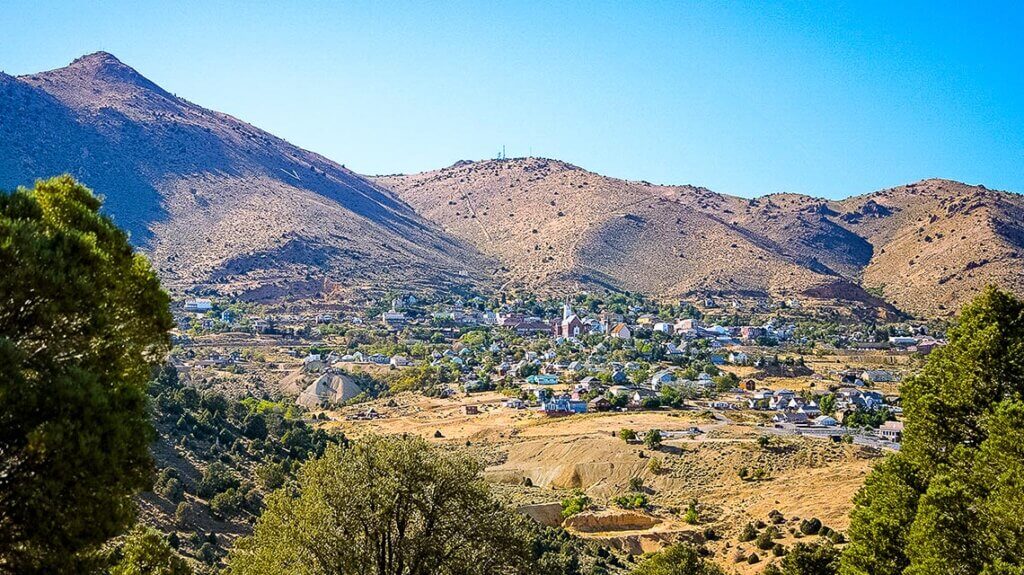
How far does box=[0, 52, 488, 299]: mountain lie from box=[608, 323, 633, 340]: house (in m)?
29.2

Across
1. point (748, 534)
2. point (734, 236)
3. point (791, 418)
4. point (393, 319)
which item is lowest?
point (393, 319)

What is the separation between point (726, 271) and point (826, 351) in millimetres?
39809

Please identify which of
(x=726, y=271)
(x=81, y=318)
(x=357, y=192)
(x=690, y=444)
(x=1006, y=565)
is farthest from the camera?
(x=357, y=192)

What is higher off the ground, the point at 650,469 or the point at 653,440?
the point at 653,440

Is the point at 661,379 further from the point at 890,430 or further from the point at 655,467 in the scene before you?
the point at 655,467

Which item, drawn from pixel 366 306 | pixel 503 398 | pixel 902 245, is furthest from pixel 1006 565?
pixel 902 245

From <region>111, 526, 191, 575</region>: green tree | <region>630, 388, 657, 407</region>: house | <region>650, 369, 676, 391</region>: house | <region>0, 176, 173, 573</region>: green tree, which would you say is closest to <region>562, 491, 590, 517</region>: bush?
<region>630, 388, 657, 407</region>: house

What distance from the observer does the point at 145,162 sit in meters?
121

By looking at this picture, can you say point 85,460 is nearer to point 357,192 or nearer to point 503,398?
point 503,398

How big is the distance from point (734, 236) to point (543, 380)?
251 ft

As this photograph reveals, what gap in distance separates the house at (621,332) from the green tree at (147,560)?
264 ft

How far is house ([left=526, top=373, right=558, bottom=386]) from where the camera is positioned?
217 feet

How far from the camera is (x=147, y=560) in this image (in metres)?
7.98

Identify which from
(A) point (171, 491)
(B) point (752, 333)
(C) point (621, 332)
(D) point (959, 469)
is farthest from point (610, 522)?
(B) point (752, 333)
